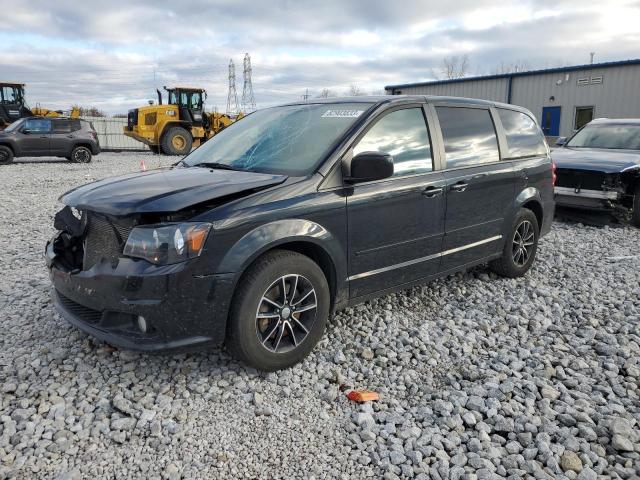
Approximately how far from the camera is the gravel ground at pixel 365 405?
8.46 ft

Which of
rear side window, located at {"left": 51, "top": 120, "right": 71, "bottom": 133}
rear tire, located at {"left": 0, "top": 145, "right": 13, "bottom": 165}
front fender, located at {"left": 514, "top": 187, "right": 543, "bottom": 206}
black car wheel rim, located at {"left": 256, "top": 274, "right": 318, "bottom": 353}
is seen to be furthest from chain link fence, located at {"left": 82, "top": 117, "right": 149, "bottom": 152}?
black car wheel rim, located at {"left": 256, "top": 274, "right": 318, "bottom": 353}

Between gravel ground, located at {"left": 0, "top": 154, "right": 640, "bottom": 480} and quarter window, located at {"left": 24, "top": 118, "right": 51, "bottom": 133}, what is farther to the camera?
quarter window, located at {"left": 24, "top": 118, "right": 51, "bottom": 133}

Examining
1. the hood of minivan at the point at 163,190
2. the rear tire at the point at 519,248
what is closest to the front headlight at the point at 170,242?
the hood of minivan at the point at 163,190

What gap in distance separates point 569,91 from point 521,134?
22.4 m

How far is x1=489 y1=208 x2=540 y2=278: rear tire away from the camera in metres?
5.22

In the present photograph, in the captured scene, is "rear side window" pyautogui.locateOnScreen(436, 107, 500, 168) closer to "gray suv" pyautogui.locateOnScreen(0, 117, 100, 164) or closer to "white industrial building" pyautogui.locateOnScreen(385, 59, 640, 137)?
"gray suv" pyautogui.locateOnScreen(0, 117, 100, 164)

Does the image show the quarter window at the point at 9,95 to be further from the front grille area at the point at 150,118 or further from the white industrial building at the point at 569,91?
the white industrial building at the point at 569,91

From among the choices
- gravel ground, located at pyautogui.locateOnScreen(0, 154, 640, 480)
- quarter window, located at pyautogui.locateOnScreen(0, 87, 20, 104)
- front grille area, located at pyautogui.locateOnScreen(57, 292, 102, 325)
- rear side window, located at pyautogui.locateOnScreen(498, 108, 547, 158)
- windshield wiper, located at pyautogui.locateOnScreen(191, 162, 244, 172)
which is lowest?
gravel ground, located at pyautogui.locateOnScreen(0, 154, 640, 480)

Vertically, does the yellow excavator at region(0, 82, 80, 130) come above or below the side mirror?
above

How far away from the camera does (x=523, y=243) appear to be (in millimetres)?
5414

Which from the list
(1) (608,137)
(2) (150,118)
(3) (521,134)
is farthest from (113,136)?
(3) (521,134)

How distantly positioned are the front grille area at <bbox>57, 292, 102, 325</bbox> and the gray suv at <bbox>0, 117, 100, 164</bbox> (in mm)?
18119

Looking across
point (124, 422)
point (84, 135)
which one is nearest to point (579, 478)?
point (124, 422)

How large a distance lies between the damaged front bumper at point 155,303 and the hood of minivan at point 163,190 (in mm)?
332
